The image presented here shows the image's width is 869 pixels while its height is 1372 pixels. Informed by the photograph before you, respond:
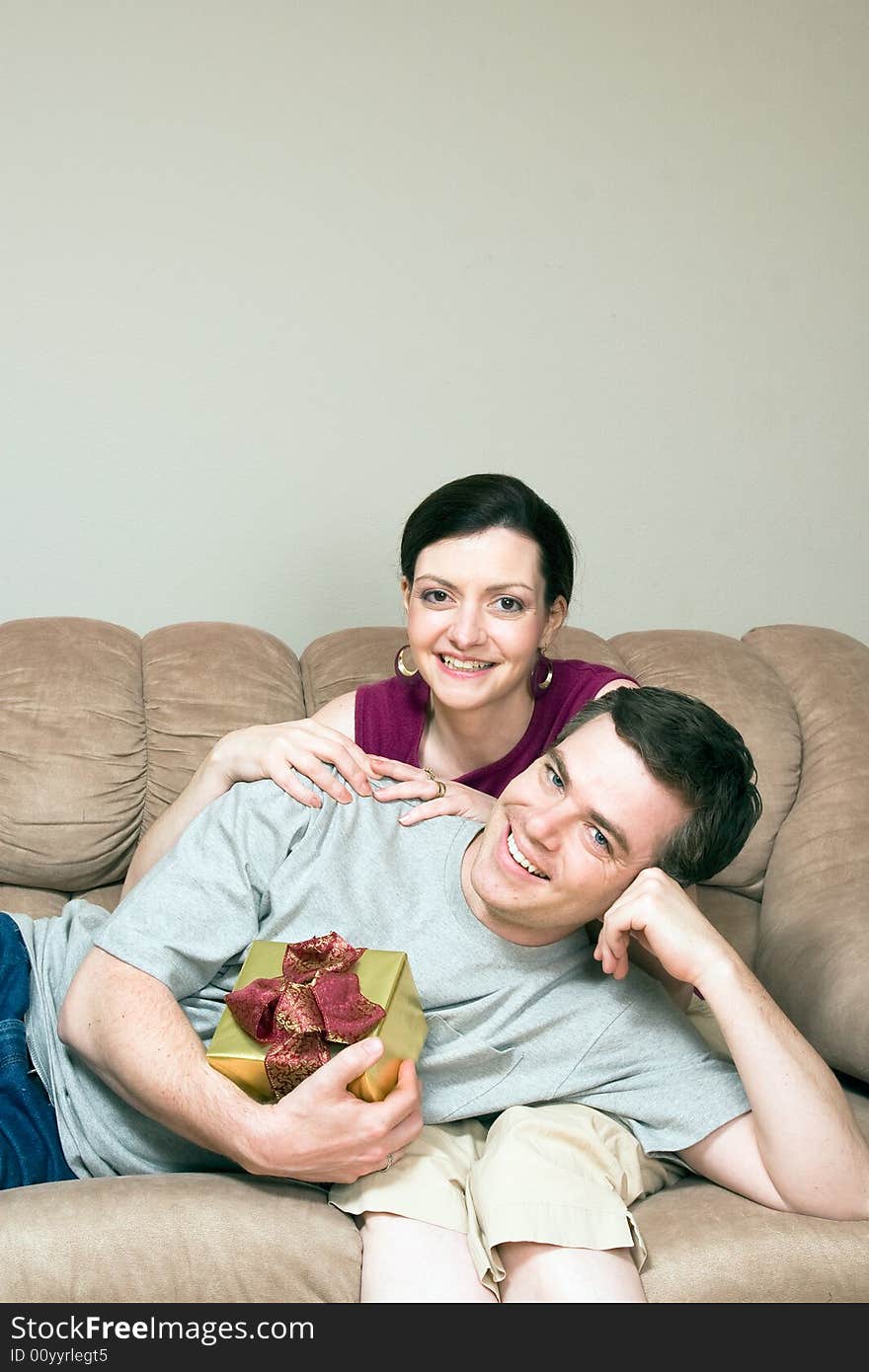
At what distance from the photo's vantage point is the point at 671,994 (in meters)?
1.81

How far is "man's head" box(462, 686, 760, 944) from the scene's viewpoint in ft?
5.14

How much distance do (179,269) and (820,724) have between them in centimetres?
163

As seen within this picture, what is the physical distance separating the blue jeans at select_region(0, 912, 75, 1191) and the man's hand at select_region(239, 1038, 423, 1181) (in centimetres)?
33

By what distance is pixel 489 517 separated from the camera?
76.5 inches

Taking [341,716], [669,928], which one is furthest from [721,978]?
[341,716]

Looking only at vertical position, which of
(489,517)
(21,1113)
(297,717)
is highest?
(489,517)

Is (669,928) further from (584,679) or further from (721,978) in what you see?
(584,679)

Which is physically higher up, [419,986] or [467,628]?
[467,628]

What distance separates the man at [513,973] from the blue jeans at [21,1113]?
0.02m

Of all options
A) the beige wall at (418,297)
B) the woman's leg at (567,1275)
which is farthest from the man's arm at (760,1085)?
the beige wall at (418,297)

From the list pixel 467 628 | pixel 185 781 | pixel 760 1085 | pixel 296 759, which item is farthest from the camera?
pixel 185 781

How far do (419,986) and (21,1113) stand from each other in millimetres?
527

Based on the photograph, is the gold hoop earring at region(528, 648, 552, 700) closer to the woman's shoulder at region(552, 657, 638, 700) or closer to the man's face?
the woman's shoulder at region(552, 657, 638, 700)

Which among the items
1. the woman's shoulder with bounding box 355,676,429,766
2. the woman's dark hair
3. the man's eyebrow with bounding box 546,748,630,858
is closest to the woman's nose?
the woman's dark hair
